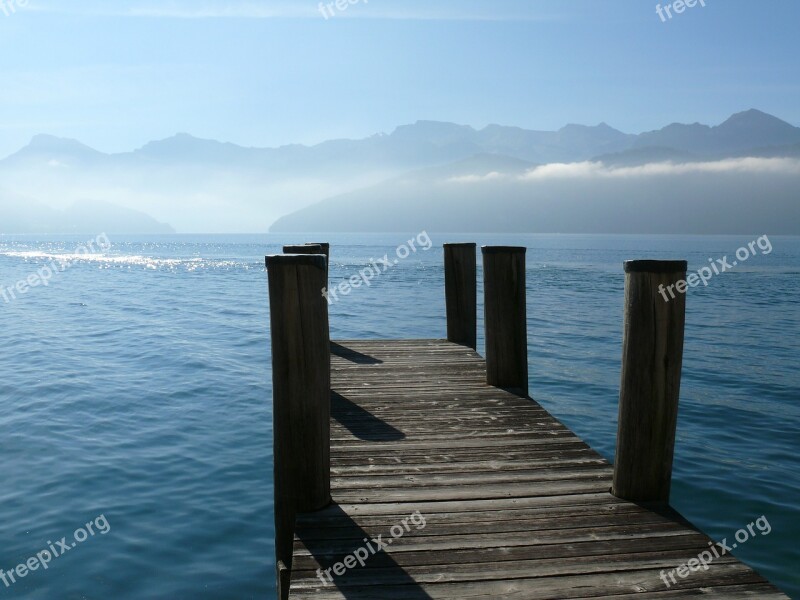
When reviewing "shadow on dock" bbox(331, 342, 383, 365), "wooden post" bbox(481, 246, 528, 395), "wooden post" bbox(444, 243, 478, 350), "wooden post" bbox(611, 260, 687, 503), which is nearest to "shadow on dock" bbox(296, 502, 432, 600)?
"wooden post" bbox(611, 260, 687, 503)

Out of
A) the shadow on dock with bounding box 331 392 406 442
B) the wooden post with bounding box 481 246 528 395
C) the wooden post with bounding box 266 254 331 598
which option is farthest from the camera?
the wooden post with bounding box 481 246 528 395

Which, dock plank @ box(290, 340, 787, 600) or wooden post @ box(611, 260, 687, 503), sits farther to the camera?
wooden post @ box(611, 260, 687, 503)

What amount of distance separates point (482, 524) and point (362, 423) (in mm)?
2238

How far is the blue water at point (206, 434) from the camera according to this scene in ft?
21.6

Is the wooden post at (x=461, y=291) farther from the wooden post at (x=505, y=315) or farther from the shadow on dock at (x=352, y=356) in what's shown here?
the wooden post at (x=505, y=315)

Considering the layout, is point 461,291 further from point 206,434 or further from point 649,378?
point 649,378

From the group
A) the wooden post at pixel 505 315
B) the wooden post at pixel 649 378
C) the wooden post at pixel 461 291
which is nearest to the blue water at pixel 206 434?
the wooden post at pixel 461 291

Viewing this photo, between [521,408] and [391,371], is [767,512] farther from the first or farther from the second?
[391,371]

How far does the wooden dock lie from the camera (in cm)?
340

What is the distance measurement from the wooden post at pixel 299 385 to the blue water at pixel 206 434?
2.32 meters

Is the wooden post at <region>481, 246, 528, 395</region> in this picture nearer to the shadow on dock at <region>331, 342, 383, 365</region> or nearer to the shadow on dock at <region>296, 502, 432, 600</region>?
the shadow on dock at <region>331, 342, 383, 365</region>

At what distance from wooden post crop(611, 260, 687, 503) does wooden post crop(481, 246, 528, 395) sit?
258 cm

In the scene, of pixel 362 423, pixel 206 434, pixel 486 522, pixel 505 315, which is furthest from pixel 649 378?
pixel 206 434

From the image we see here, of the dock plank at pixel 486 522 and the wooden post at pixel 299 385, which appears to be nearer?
the dock plank at pixel 486 522
